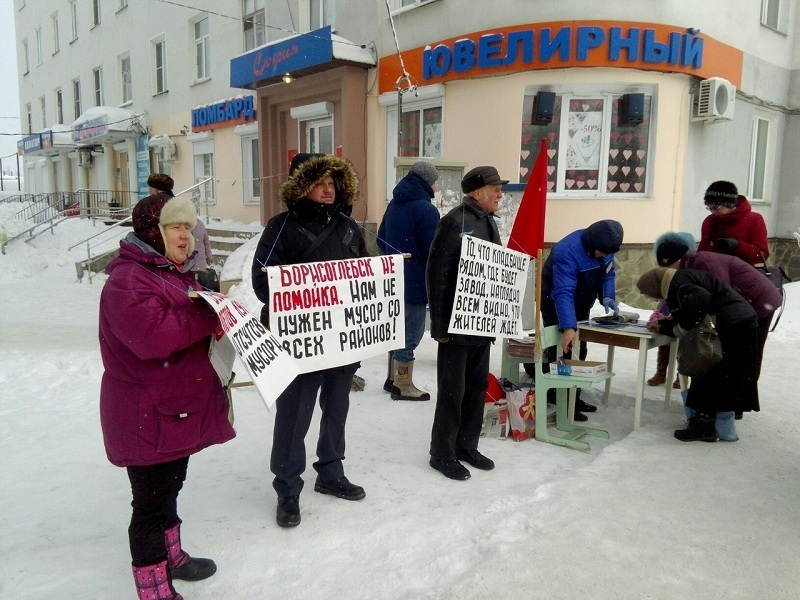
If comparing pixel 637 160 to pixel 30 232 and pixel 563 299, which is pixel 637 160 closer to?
pixel 563 299

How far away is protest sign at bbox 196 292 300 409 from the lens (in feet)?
8.18

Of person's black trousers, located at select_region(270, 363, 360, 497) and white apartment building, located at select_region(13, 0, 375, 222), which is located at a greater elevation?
white apartment building, located at select_region(13, 0, 375, 222)

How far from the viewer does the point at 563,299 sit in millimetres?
4617

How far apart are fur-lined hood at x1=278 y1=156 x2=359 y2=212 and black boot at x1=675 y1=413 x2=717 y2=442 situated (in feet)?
10.3

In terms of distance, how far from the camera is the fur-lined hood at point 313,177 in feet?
10.4

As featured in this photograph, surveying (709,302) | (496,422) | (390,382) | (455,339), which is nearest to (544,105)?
(390,382)

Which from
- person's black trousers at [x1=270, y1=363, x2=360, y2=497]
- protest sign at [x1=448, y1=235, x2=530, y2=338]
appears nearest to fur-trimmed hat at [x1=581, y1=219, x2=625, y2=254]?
protest sign at [x1=448, y1=235, x2=530, y2=338]

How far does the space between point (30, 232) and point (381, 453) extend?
663 inches

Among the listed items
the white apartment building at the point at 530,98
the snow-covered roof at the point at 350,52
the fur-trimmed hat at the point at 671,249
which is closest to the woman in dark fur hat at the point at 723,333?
the fur-trimmed hat at the point at 671,249

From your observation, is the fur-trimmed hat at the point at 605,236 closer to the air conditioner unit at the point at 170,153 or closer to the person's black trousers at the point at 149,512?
the person's black trousers at the point at 149,512

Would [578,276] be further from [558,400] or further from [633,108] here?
[633,108]

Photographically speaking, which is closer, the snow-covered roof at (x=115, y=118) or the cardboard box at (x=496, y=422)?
the cardboard box at (x=496, y=422)

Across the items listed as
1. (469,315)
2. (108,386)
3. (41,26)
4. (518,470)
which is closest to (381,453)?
(518,470)

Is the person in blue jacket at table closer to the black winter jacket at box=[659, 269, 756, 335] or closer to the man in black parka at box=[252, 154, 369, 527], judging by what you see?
the black winter jacket at box=[659, 269, 756, 335]
